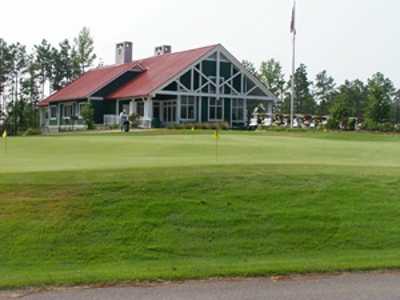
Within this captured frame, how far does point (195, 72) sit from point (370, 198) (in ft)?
143

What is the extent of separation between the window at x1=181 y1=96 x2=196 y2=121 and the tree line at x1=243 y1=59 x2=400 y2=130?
1103 cm

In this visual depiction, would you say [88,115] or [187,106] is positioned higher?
[187,106]

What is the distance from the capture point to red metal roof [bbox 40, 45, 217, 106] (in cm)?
5356

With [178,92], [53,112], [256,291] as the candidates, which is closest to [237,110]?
[178,92]

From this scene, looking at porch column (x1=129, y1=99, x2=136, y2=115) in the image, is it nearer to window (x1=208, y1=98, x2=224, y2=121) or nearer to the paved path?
window (x1=208, y1=98, x2=224, y2=121)

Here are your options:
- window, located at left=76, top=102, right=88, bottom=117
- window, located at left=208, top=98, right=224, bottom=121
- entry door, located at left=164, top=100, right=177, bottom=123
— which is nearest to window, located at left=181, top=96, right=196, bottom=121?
entry door, located at left=164, top=100, right=177, bottom=123

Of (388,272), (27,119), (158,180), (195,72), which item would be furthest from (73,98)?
(388,272)

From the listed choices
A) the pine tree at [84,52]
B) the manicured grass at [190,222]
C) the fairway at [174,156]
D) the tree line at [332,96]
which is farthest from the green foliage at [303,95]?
the manicured grass at [190,222]

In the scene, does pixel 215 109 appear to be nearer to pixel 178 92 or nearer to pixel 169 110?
pixel 169 110

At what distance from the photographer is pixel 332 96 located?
110562 millimetres

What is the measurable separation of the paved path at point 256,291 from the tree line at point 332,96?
4763 centimetres

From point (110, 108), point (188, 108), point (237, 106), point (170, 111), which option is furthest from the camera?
point (110, 108)

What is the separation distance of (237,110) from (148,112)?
28.9 feet

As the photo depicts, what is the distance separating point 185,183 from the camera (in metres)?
12.3
